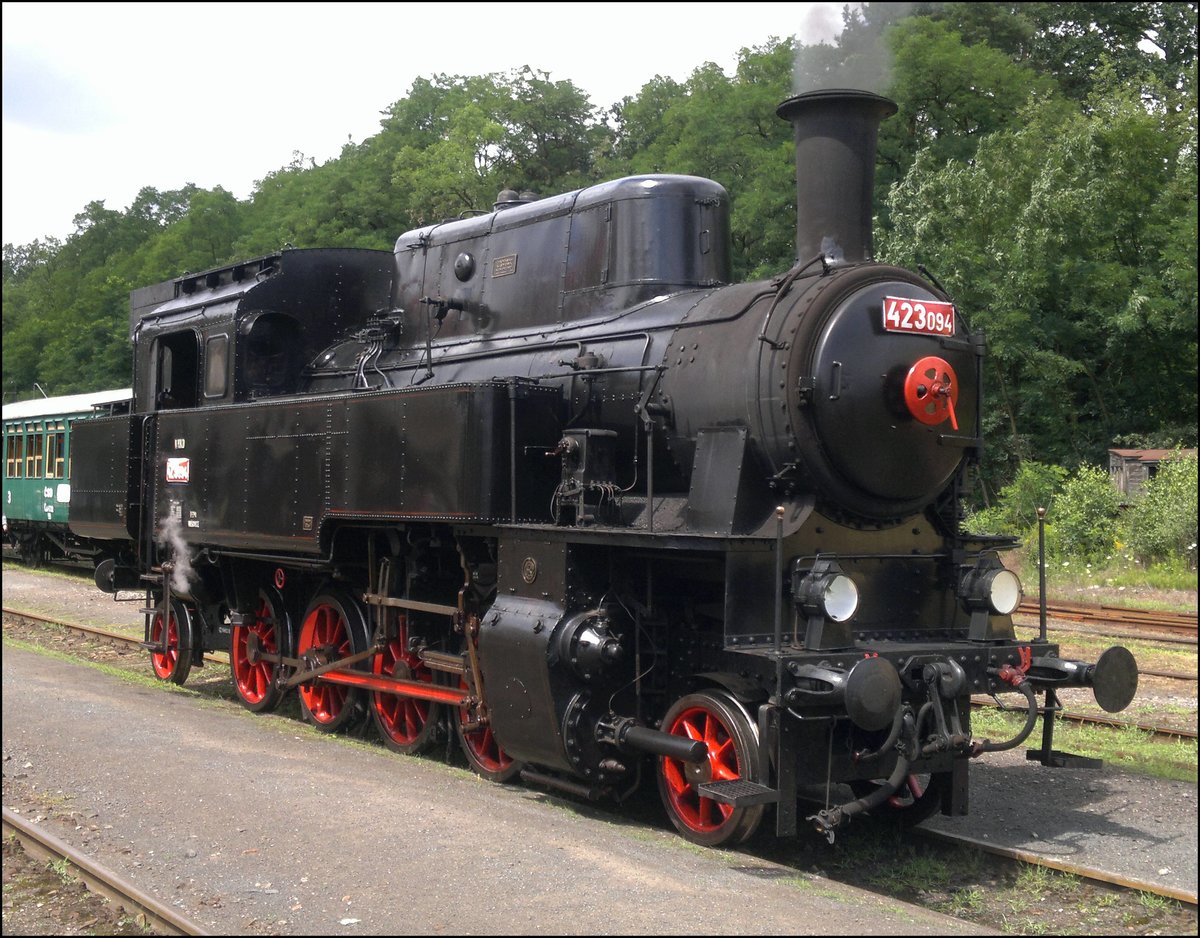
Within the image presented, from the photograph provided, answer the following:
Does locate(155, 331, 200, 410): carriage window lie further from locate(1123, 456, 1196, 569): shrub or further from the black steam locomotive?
locate(1123, 456, 1196, 569): shrub

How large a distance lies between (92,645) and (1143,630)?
41.1 ft

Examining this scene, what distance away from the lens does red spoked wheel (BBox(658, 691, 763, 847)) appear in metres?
5.87

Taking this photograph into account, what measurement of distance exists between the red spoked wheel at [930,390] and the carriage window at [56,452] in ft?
60.2

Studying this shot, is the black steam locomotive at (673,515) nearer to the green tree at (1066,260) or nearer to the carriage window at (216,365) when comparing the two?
the carriage window at (216,365)

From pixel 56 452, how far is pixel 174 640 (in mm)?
11928

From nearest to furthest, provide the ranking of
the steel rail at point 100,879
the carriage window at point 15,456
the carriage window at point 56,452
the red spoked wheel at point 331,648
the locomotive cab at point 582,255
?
the steel rail at point 100,879, the locomotive cab at point 582,255, the red spoked wheel at point 331,648, the carriage window at point 56,452, the carriage window at point 15,456

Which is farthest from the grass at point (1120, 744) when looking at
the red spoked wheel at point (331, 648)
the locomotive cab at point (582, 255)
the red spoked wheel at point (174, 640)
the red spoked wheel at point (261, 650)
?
the red spoked wheel at point (174, 640)

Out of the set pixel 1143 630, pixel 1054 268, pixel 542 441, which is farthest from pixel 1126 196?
pixel 542 441

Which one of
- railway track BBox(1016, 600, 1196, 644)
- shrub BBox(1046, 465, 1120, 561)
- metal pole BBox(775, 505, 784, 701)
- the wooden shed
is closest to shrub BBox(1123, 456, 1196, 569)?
shrub BBox(1046, 465, 1120, 561)

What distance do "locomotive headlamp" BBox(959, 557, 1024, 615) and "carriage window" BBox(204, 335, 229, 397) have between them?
6375 mm

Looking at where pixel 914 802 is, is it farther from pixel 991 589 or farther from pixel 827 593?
pixel 827 593

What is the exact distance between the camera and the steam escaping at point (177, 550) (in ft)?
34.4

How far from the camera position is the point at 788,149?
2638 cm

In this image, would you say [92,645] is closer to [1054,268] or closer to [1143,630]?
[1143,630]
